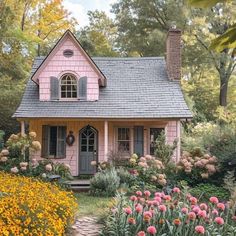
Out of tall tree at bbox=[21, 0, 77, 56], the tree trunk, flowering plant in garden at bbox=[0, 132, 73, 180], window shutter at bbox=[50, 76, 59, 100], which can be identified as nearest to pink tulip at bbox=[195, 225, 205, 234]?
flowering plant in garden at bbox=[0, 132, 73, 180]

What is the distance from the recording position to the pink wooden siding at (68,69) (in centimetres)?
1847

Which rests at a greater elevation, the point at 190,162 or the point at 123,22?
the point at 123,22

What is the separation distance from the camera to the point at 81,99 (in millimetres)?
18547

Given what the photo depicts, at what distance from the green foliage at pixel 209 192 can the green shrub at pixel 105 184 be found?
7.97ft

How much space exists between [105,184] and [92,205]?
2.33 m

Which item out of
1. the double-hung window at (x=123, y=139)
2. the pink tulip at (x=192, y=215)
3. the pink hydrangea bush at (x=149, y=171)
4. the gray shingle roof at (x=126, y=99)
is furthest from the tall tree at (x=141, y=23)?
the pink tulip at (x=192, y=215)

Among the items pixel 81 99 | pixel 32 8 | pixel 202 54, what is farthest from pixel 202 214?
pixel 32 8

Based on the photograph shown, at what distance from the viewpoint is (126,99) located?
1867 centimetres

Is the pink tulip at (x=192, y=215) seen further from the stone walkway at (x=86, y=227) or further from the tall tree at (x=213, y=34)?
the tall tree at (x=213, y=34)

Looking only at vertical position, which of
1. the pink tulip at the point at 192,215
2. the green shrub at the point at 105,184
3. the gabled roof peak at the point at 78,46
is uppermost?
the gabled roof peak at the point at 78,46

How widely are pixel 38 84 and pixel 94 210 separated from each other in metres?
9.20

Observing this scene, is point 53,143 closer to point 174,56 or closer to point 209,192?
point 174,56

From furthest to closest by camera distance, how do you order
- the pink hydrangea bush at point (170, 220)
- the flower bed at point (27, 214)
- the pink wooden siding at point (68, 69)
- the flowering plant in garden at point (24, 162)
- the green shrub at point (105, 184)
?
the pink wooden siding at point (68, 69) < the flowering plant in garden at point (24, 162) < the green shrub at point (105, 184) < the pink hydrangea bush at point (170, 220) < the flower bed at point (27, 214)

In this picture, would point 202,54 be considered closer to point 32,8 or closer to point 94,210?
point 32,8
